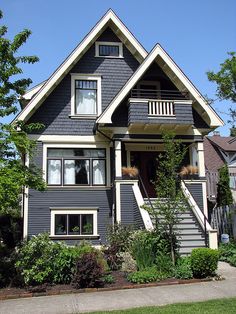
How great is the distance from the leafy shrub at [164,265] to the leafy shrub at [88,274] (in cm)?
189

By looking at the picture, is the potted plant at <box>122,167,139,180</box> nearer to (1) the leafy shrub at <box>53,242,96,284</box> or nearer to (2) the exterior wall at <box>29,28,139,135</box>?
(2) the exterior wall at <box>29,28,139,135</box>

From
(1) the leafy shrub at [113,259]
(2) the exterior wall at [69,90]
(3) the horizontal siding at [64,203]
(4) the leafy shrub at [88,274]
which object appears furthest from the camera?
(2) the exterior wall at [69,90]

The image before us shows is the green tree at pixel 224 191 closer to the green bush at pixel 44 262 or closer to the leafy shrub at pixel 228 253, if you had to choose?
the leafy shrub at pixel 228 253

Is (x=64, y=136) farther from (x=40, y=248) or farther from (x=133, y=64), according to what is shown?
(x=40, y=248)

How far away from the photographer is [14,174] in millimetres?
11688

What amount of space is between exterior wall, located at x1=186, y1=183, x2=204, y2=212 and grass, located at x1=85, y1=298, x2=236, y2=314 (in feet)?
29.8

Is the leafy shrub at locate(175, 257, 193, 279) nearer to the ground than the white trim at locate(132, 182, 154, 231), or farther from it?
nearer to the ground

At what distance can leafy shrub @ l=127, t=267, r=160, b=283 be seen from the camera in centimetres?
1198

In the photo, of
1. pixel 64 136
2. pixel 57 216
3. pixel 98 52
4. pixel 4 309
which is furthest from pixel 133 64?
pixel 4 309

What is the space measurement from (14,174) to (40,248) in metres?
2.28

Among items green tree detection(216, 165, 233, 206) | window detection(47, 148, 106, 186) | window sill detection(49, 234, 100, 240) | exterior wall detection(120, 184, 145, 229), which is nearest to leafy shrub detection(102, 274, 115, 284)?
exterior wall detection(120, 184, 145, 229)

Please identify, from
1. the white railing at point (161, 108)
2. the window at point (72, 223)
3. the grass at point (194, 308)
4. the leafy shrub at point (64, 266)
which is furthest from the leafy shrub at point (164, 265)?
the white railing at point (161, 108)

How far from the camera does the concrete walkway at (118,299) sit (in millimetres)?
9516

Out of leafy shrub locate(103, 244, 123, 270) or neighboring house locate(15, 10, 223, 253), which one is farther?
neighboring house locate(15, 10, 223, 253)
